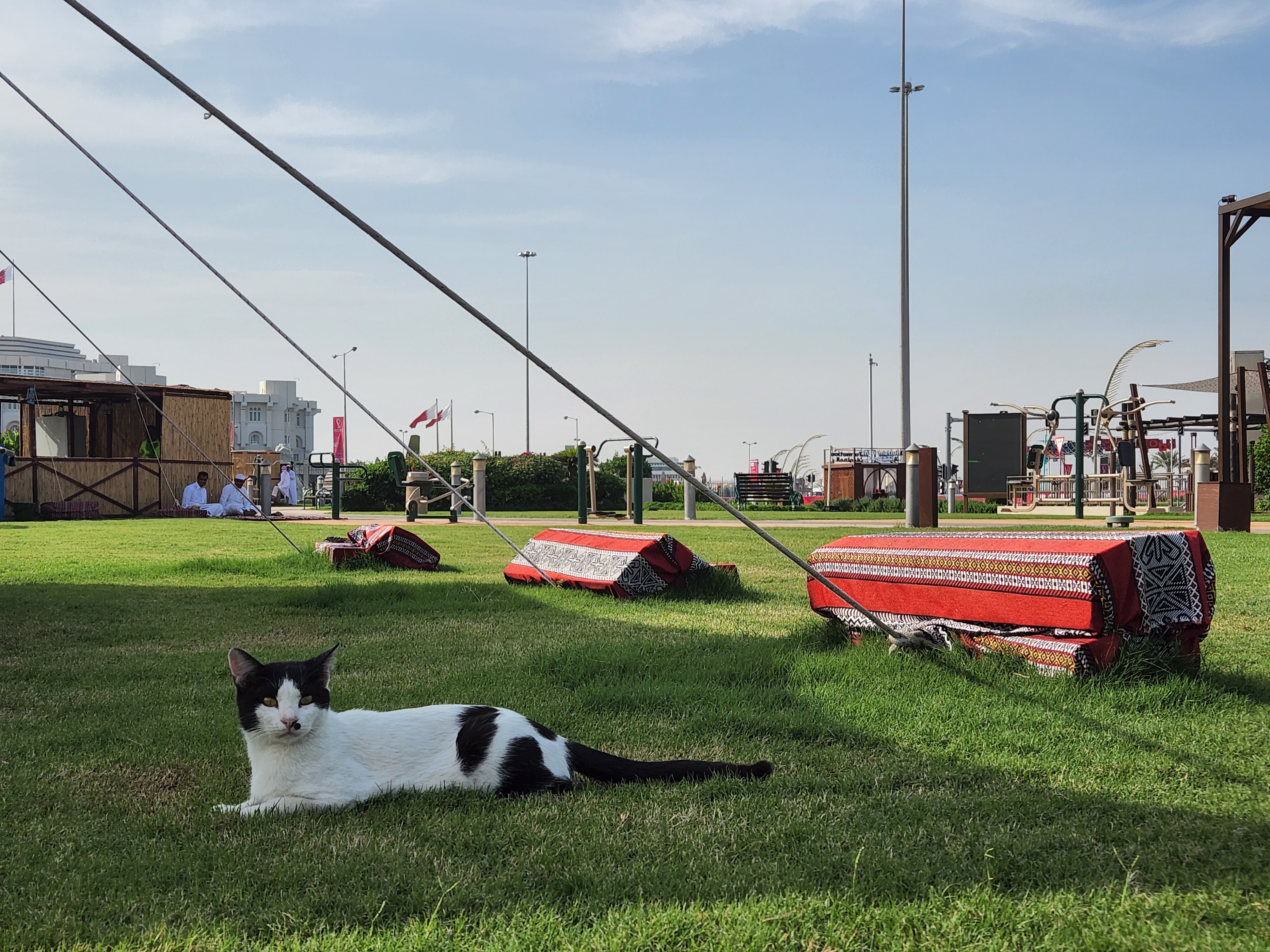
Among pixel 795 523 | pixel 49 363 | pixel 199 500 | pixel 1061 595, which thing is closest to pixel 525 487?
pixel 199 500

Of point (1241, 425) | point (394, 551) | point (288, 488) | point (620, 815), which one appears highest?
point (1241, 425)

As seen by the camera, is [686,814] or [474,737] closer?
[686,814]

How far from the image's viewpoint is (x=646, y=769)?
10.1ft

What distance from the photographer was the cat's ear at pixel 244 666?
116 inches

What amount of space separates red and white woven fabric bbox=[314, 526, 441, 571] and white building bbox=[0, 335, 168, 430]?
66605 mm

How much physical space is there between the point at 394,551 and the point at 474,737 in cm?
729

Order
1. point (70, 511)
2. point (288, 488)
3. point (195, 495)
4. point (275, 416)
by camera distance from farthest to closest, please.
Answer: point (275, 416) → point (288, 488) → point (195, 495) → point (70, 511)

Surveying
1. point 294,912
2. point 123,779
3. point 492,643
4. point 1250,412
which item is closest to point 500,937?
point 294,912

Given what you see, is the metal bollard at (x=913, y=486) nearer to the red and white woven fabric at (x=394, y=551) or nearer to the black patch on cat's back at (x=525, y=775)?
the red and white woven fabric at (x=394, y=551)

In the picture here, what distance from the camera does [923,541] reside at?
5199mm

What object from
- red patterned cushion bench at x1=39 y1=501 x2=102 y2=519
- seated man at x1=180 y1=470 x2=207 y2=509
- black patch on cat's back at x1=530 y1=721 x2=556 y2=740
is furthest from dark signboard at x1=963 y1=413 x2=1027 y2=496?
black patch on cat's back at x1=530 y1=721 x2=556 y2=740

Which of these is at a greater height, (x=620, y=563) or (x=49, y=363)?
(x=49, y=363)

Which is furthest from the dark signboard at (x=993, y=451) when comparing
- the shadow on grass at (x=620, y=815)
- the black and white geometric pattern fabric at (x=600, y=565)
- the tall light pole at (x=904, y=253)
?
the shadow on grass at (x=620, y=815)

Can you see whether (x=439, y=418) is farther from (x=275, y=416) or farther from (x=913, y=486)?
(x=275, y=416)
